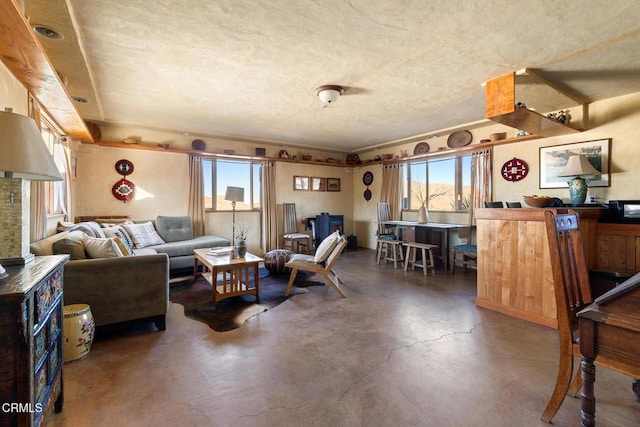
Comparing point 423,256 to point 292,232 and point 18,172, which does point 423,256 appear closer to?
point 292,232

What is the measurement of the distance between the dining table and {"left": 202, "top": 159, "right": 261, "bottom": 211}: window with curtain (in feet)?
9.39

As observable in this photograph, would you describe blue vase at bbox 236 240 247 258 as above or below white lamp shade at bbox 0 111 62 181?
below

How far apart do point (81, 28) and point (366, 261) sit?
5.05m

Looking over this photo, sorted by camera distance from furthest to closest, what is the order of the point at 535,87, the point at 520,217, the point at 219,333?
the point at 535,87 < the point at 520,217 < the point at 219,333

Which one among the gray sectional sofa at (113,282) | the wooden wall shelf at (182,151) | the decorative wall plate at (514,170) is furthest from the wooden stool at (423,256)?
the gray sectional sofa at (113,282)

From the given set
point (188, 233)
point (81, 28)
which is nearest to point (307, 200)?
point (188, 233)

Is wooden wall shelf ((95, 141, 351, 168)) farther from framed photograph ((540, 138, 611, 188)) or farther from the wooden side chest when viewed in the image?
framed photograph ((540, 138, 611, 188))

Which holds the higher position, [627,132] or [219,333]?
[627,132]

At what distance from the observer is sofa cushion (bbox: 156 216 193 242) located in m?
4.98

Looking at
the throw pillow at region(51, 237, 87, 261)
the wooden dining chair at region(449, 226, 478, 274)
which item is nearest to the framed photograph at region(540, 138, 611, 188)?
the wooden dining chair at region(449, 226, 478, 274)

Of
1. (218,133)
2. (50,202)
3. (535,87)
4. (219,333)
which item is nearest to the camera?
(219,333)

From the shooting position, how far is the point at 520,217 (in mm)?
2914

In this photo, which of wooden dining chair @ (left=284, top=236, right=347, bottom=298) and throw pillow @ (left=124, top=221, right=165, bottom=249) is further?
throw pillow @ (left=124, top=221, right=165, bottom=249)

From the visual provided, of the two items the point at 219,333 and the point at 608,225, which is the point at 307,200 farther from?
the point at 608,225
